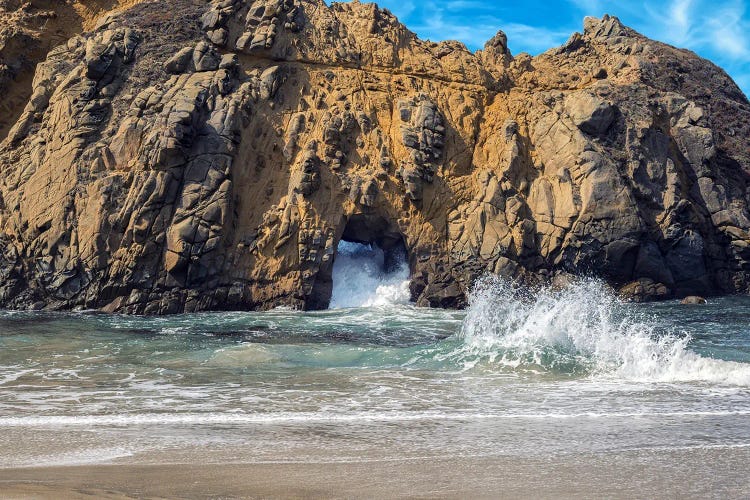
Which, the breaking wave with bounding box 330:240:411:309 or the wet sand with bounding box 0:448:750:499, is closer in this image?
the wet sand with bounding box 0:448:750:499

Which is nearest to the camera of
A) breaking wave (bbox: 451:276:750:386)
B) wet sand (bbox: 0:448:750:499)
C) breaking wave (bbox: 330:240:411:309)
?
wet sand (bbox: 0:448:750:499)

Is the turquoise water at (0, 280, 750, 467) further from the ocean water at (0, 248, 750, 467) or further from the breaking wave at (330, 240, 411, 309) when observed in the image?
the breaking wave at (330, 240, 411, 309)

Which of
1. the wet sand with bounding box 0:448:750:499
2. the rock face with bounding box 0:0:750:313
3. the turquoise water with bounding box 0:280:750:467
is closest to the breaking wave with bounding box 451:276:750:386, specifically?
the turquoise water with bounding box 0:280:750:467

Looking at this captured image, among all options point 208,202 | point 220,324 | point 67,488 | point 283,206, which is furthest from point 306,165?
point 67,488

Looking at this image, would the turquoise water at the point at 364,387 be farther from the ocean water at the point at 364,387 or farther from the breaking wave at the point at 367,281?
the breaking wave at the point at 367,281

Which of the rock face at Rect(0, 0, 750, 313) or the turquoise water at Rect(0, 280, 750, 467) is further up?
the rock face at Rect(0, 0, 750, 313)

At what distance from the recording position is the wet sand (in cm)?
595

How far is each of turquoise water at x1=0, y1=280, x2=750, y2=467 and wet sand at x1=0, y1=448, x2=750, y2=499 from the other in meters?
0.37

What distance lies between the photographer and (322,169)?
23.3 m

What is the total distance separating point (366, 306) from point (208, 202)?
576 centimetres

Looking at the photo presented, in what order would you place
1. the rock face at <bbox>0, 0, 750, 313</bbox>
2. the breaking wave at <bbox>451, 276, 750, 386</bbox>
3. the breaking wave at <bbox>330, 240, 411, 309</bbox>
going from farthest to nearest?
the breaking wave at <bbox>330, 240, 411, 309</bbox> → the rock face at <bbox>0, 0, 750, 313</bbox> → the breaking wave at <bbox>451, 276, 750, 386</bbox>

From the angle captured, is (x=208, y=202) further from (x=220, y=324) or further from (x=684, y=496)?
(x=684, y=496)

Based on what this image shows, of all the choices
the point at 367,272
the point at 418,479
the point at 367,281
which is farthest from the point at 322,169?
the point at 418,479

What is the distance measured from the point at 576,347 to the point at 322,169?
1171cm
